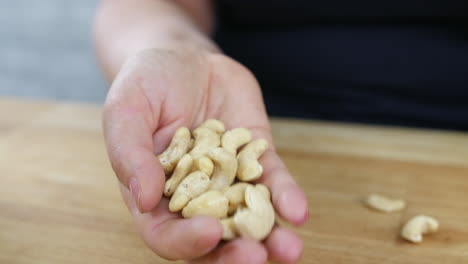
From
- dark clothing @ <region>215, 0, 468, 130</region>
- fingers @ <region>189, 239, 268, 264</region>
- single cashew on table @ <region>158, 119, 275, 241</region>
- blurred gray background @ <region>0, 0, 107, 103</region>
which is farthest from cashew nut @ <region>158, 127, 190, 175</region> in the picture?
blurred gray background @ <region>0, 0, 107, 103</region>

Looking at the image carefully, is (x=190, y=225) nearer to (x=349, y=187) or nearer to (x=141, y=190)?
(x=141, y=190)

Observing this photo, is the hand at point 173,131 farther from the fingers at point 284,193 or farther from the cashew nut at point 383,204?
the cashew nut at point 383,204

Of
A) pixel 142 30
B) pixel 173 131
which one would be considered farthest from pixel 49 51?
pixel 173 131

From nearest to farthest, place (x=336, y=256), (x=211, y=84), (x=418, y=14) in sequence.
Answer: (x=336, y=256) → (x=211, y=84) → (x=418, y=14)

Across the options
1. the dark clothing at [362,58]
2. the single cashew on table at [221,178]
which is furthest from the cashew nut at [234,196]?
the dark clothing at [362,58]

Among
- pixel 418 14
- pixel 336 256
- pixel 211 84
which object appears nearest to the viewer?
pixel 336 256

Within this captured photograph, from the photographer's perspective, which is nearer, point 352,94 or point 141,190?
point 141,190

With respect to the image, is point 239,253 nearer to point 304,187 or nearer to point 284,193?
point 284,193

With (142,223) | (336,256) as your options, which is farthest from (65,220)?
(336,256)
